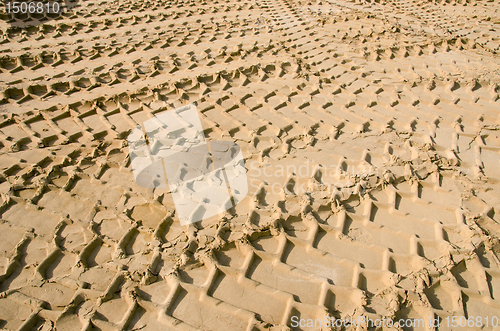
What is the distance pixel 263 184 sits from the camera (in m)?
2.62

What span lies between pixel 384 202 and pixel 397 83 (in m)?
2.10

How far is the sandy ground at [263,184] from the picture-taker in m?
1.88

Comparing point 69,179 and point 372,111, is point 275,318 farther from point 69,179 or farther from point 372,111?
point 372,111

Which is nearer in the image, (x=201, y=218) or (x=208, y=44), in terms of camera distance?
(x=201, y=218)

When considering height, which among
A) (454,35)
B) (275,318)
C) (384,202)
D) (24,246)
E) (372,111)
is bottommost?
(24,246)

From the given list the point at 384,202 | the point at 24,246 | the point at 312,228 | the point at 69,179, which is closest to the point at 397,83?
the point at 384,202

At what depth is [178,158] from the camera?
2889mm

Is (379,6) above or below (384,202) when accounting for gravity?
above

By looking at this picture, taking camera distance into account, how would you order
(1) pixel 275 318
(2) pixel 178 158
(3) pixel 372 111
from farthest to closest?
(3) pixel 372 111
(2) pixel 178 158
(1) pixel 275 318

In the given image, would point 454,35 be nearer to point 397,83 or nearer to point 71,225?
point 397,83

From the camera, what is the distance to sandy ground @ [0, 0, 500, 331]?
1876mm

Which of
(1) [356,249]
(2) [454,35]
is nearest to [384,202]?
(1) [356,249]

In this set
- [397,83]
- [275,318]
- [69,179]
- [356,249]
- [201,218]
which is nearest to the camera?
[275,318]

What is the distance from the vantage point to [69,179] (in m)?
2.70
